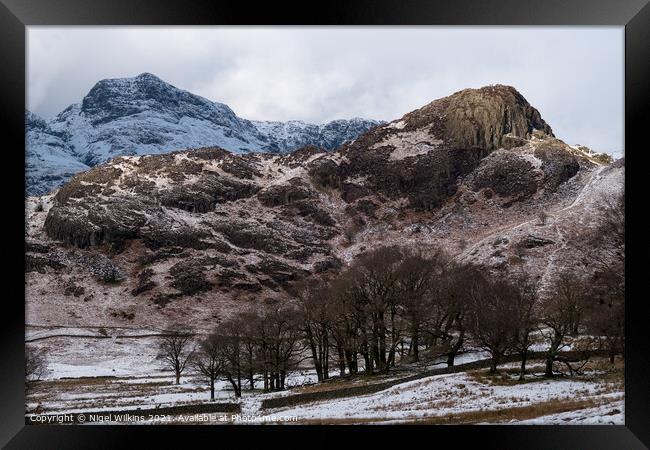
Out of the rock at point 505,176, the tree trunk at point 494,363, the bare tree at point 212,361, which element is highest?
the rock at point 505,176

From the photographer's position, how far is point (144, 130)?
313 ft

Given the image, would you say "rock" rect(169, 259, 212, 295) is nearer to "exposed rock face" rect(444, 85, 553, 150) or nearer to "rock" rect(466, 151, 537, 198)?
"rock" rect(466, 151, 537, 198)

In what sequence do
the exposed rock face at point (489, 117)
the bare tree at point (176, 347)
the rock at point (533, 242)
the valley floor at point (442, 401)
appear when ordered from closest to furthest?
the valley floor at point (442, 401) → the bare tree at point (176, 347) → the rock at point (533, 242) → the exposed rock face at point (489, 117)

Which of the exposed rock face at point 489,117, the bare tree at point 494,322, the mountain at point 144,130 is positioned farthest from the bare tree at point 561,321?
the exposed rock face at point 489,117

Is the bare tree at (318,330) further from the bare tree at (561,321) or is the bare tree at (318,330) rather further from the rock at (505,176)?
the rock at (505,176)

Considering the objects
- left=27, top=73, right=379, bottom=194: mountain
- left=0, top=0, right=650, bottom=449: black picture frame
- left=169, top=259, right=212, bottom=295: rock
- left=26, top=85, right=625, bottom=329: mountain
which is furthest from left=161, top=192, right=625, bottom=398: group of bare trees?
left=27, top=73, right=379, bottom=194: mountain

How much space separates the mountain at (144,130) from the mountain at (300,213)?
4270mm

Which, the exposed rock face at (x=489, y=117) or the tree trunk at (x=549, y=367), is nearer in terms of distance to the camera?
the tree trunk at (x=549, y=367)

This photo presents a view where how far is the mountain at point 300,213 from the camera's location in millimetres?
53844

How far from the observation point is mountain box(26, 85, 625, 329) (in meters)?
53.8

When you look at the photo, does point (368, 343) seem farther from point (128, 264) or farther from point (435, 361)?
point (128, 264)

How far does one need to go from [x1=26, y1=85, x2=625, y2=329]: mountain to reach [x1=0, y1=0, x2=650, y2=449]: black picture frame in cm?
3692
